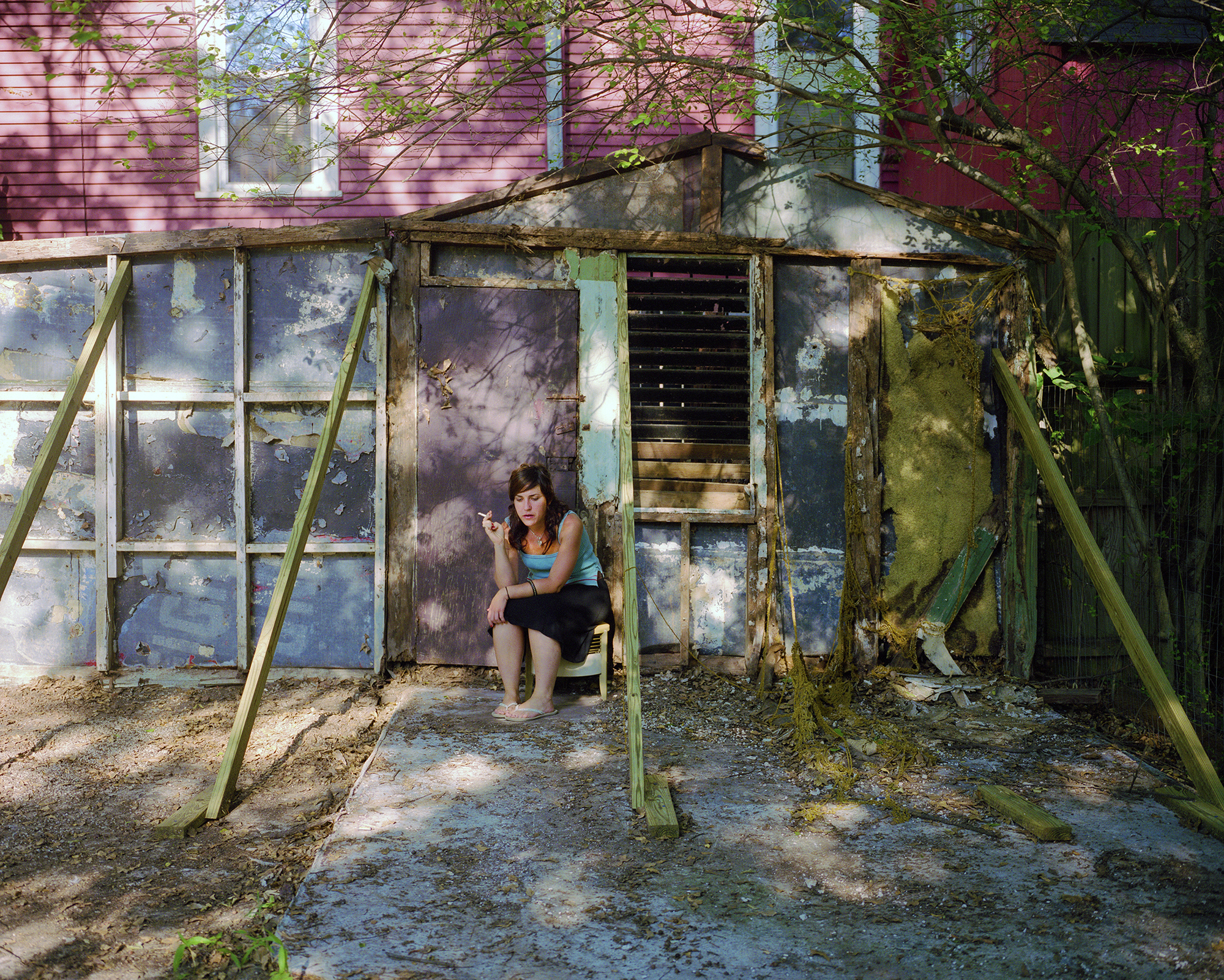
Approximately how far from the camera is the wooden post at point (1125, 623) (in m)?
3.64

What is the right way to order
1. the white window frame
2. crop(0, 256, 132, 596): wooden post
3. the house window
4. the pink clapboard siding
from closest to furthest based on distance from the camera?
crop(0, 256, 132, 596): wooden post < the house window < the white window frame < the pink clapboard siding

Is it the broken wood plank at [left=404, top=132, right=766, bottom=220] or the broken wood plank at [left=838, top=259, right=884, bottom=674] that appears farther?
the broken wood plank at [left=838, top=259, right=884, bottom=674]

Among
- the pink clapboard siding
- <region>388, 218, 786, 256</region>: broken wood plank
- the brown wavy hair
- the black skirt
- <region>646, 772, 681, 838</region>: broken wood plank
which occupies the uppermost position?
the pink clapboard siding

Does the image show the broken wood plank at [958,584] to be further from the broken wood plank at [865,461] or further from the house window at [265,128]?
the house window at [265,128]

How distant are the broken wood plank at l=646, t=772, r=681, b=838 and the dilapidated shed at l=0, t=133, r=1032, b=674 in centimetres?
159

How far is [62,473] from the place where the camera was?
17.6 ft

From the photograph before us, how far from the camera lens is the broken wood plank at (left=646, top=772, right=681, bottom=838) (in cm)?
334

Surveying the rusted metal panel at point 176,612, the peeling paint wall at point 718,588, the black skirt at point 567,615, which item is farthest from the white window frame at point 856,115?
the rusted metal panel at point 176,612

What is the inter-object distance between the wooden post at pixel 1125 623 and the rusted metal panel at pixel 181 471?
4.69 meters

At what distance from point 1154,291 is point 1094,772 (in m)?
2.74

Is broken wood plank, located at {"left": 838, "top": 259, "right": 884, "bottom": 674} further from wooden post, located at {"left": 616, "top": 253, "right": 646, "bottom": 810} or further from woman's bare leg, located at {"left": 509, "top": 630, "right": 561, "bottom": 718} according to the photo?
woman's bare leg, located at {"left": 509, "top": 630, "right": 561, "bottom": 718}

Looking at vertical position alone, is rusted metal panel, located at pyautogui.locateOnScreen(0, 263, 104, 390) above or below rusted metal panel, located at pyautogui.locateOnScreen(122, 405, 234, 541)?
above

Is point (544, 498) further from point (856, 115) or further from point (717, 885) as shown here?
point (856, 115)

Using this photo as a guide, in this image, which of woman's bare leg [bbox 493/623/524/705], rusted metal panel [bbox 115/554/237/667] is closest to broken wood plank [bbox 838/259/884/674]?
woman's bare leg [bbox 493/623/524/705]
